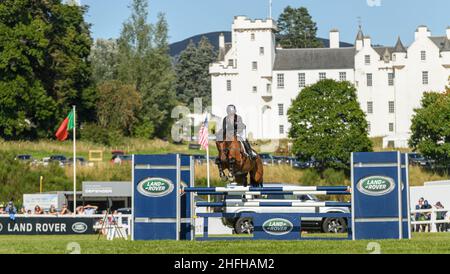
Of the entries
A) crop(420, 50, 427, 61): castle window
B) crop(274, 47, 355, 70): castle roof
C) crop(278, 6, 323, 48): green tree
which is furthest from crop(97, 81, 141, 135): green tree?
Result: crop(278, 6, 323, 48): green tree

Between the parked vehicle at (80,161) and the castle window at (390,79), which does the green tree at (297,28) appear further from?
the parked vehicle at (80,161)

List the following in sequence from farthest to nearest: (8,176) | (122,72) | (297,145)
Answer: (122,72), (297,145), (8,176)

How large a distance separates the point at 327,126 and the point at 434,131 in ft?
32.3

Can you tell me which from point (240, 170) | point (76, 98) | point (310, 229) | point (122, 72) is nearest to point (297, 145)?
point (76, 98)

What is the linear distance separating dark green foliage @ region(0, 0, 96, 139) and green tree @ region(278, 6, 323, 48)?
59.6m

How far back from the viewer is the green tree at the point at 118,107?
343ft

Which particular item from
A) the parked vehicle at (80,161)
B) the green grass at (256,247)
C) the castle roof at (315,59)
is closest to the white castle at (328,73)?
the castle roof at (315,59)

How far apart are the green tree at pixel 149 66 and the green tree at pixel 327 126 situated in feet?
57.6

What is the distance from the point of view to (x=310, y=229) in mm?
35844

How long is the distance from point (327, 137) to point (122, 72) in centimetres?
3120

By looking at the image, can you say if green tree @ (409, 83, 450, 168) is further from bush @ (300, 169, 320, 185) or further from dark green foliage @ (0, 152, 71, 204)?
dark green foliage @ (0, 152, 71, 204)

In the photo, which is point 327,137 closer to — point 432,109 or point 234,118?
point 432,109

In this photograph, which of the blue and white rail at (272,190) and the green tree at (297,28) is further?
the green tree at (297,28)

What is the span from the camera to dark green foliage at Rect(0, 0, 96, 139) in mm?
93875
